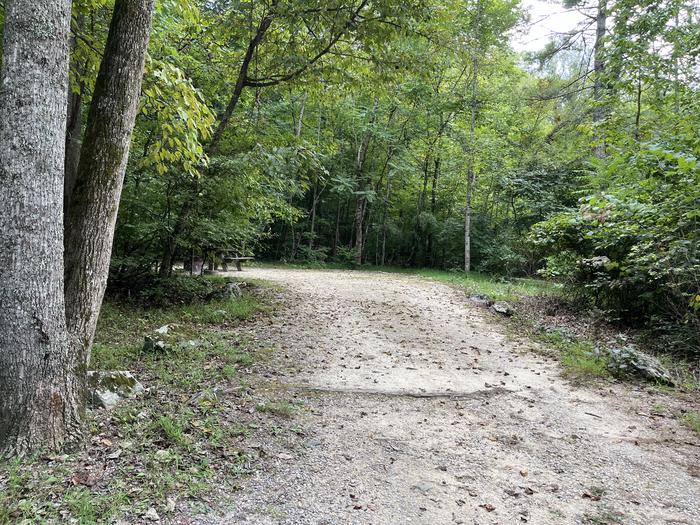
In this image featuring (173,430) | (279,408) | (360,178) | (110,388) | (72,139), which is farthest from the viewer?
(360,178)

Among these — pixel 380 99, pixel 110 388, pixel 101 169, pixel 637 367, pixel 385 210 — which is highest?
pixel 380 99

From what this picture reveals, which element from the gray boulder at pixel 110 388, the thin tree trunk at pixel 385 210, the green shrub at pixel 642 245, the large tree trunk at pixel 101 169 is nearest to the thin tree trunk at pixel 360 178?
the thin tree trunk at pixel 385 210

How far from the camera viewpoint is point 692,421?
3.96 meters

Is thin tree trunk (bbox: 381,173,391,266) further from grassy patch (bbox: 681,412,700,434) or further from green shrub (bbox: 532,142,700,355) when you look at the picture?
grassy patch (bbox: 681,412,700,434)

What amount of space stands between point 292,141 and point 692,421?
285 inches

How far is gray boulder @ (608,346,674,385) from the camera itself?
196 inches

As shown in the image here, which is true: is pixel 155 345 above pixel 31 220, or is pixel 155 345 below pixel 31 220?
below

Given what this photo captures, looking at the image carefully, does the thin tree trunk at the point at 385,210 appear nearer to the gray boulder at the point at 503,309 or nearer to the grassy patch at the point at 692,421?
the gray boulder at the point at 503,309

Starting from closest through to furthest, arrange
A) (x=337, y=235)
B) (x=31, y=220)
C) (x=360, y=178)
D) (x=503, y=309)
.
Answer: (x=31, y=220) → (x=503, y=309) → (x=360, y=178) → (x=337, y=235)

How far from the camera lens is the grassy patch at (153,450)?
2344 mm

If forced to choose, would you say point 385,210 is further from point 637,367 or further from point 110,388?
point 110,388

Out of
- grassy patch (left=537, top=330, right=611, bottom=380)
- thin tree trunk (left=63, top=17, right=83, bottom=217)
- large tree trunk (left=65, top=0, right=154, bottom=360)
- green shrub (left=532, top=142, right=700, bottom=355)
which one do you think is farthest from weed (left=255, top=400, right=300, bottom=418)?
thin tree trunk (left=63, top=17, right=83, bottom=217)

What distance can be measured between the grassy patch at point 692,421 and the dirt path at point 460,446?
0.10m

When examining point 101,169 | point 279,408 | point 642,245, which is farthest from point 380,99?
point 279,408
